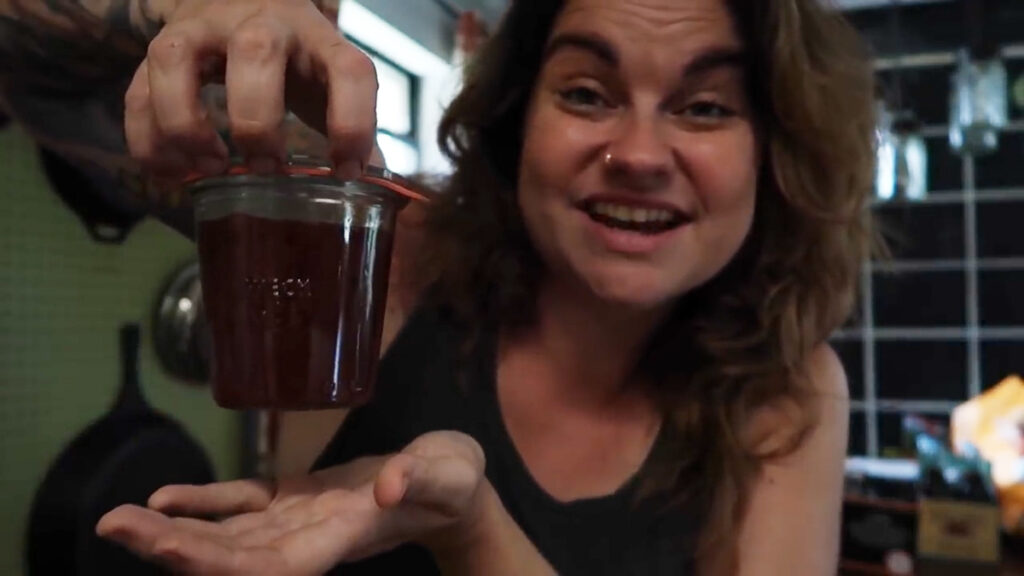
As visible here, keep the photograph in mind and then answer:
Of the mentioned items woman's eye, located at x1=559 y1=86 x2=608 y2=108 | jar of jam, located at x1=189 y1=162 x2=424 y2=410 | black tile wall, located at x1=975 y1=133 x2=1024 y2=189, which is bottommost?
jar of jam, located at x1=189 y1=162 x2=424 y2=410

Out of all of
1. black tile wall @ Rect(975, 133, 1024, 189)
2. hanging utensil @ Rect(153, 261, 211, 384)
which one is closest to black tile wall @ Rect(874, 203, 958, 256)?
black tile wall @ Rect(975, 133, 1024, 189)

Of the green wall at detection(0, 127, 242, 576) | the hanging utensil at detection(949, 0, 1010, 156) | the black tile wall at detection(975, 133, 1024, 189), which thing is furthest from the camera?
the black tile wall at detection(975, 133, 1024, 189)

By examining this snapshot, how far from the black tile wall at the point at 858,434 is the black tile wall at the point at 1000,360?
1.27ft

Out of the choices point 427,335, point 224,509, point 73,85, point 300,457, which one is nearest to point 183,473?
point 300,457

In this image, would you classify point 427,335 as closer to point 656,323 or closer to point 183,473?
point 656,323

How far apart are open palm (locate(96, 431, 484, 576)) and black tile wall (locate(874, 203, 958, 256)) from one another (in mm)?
2545

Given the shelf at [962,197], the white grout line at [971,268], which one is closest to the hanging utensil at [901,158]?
the shelf at [962,197]

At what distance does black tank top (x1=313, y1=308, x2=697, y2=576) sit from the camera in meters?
0.93

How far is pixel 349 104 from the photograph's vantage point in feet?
1.82

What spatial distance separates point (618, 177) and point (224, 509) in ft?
1.56

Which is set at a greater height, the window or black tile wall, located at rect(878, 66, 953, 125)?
black tile wall, located at rect(878, 66, 953, 125)

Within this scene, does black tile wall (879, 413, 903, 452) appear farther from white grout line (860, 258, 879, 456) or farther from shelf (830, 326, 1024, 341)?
shelf (830, 326, 1024, 341)

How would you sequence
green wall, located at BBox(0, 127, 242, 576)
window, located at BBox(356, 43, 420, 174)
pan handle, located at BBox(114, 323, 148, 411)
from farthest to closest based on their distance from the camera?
window, located at BBox(356, 43, 420, 174) < pan handle, located at BBox(114, 323, 148, 411) < green wall, located at BBox(0, 127, 242, 576)

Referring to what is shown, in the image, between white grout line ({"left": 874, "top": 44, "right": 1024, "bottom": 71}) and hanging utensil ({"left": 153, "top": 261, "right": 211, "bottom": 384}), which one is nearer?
hanging utensil ({"left": 153, "top": 261, "right": 211, "bottom": 384})
